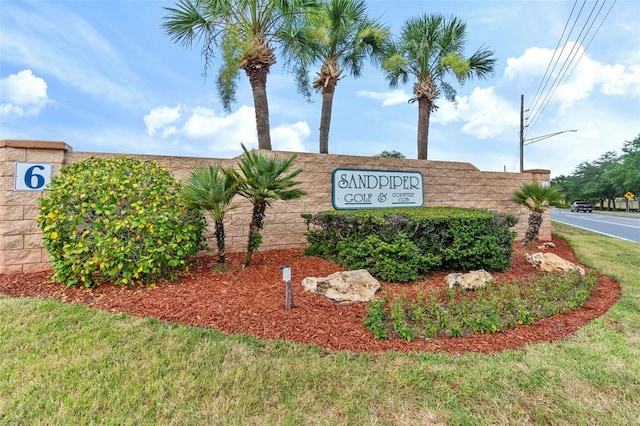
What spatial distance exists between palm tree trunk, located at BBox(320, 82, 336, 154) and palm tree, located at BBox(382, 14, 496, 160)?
2601 mm

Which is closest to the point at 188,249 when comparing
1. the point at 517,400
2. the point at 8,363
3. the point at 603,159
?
the point at 8,363

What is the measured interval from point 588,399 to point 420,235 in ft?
9.36

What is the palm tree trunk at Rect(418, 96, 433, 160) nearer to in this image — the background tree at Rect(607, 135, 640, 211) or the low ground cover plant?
the low ground cover plant

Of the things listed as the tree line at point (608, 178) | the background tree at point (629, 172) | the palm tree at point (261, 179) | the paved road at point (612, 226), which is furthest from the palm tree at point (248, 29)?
the background tree at point (629, 172)

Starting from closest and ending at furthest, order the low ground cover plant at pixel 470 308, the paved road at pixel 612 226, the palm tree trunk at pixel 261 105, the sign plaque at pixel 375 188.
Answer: the low ground cover plant at pixel 470 308, the sign plaque at pixel 375 188, the palm tree trunk at pixel 261 105, the paved road at pixel 612 226

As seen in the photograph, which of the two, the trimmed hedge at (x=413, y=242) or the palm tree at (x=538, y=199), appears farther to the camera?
the palm tree at (x=538, y=199)

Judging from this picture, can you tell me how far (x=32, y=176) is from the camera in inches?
198

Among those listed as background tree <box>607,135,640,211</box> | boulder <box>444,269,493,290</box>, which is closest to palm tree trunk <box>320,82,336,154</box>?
boulder <box>444,269,493,290</box>

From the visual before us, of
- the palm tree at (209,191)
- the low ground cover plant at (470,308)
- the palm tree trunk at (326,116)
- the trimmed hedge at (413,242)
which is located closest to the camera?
the low ground cover plant at (470,308)

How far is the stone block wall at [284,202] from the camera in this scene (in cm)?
489

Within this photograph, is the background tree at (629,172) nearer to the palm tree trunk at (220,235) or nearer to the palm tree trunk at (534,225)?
the palm tree trunk at (534,225)

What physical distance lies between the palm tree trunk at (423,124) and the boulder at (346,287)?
825 cm

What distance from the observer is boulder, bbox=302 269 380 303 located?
3.86m

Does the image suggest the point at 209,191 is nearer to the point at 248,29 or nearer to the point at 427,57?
the point at 248,29
